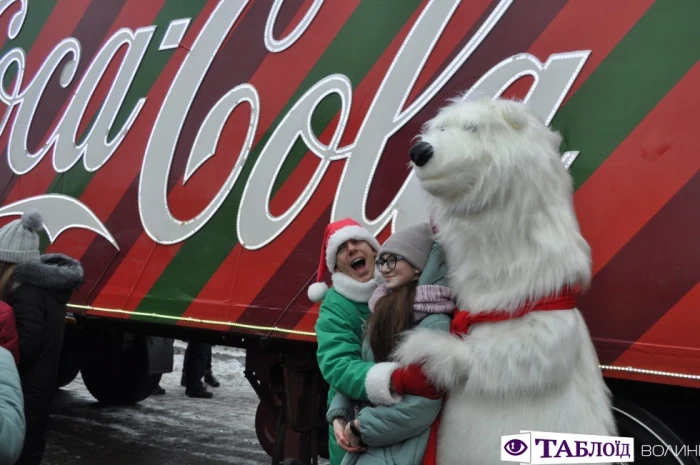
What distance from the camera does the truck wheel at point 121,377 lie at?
722 centimetres

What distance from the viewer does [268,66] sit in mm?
4234

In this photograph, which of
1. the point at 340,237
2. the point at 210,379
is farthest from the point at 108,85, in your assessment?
the point at 210,379

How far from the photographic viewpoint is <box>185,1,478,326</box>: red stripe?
3783 mm

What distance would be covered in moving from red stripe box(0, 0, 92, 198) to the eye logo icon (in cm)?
404

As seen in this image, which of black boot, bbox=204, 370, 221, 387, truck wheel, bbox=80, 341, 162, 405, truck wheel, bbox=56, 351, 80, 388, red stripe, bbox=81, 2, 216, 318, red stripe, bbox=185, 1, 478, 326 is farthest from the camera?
black boot, bbox=204, 370, 221, 387

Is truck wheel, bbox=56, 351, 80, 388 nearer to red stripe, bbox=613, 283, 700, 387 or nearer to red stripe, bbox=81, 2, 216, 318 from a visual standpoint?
red stripe, bbox=81, 2, 216, 318

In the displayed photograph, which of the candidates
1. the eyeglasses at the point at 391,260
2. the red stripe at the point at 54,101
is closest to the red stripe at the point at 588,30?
the eyeglasses at the point at 391,260

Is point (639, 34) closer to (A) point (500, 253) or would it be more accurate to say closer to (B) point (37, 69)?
(A) point (500, 253)

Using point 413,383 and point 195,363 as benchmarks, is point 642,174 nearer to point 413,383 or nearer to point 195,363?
point 413,383

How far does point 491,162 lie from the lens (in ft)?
7.47

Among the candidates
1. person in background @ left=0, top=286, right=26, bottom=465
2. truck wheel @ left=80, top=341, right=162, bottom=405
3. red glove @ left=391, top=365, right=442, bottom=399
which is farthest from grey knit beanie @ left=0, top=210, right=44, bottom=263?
truck wheel @ left=80, top=341, right=162, bottom=405

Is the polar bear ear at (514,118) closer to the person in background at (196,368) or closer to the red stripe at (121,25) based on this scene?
the red stripe at (121,25)

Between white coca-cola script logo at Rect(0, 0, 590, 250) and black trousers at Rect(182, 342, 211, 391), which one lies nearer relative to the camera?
white coca-cola script logo at Rect(0, 0, 590, 250)

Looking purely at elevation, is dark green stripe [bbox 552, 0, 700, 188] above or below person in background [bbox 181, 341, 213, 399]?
above
